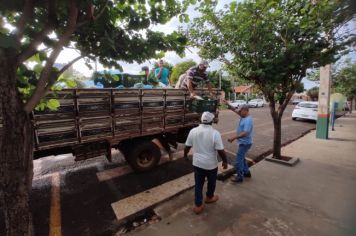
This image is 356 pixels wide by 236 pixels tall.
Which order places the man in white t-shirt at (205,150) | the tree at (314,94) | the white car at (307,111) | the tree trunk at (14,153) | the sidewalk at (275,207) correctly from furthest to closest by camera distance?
the tree at (314,94), the white car at (307,111), the man in white t-shirt at (205,150), the sidewalk at (275,207), the tree trunk at (14,153)

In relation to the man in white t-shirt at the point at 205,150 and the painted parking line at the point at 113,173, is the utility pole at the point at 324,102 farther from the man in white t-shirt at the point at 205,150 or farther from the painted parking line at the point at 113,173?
the painted parking line at the point at 113,173

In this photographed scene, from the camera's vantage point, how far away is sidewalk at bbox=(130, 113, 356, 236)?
3.13 m

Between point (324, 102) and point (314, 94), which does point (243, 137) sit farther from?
point (314, 94)

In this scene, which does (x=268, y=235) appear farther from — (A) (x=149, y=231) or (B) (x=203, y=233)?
(A) (x=149, y=231)

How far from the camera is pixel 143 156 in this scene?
5.18 metres

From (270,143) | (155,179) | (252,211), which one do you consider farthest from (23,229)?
(270,143)

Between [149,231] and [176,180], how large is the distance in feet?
5.78

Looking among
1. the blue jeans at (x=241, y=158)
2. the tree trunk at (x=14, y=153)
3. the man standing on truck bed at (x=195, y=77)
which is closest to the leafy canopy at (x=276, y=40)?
the man standing on truck bed at (x=195, y=77)

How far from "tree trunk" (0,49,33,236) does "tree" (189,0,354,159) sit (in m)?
4.65

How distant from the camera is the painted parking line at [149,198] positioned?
3.61 metres

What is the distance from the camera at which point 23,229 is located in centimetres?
210

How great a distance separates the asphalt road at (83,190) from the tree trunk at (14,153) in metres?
1.26

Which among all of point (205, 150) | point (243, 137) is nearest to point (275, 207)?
point (243, 137)

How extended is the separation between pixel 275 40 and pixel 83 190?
5809 mm
